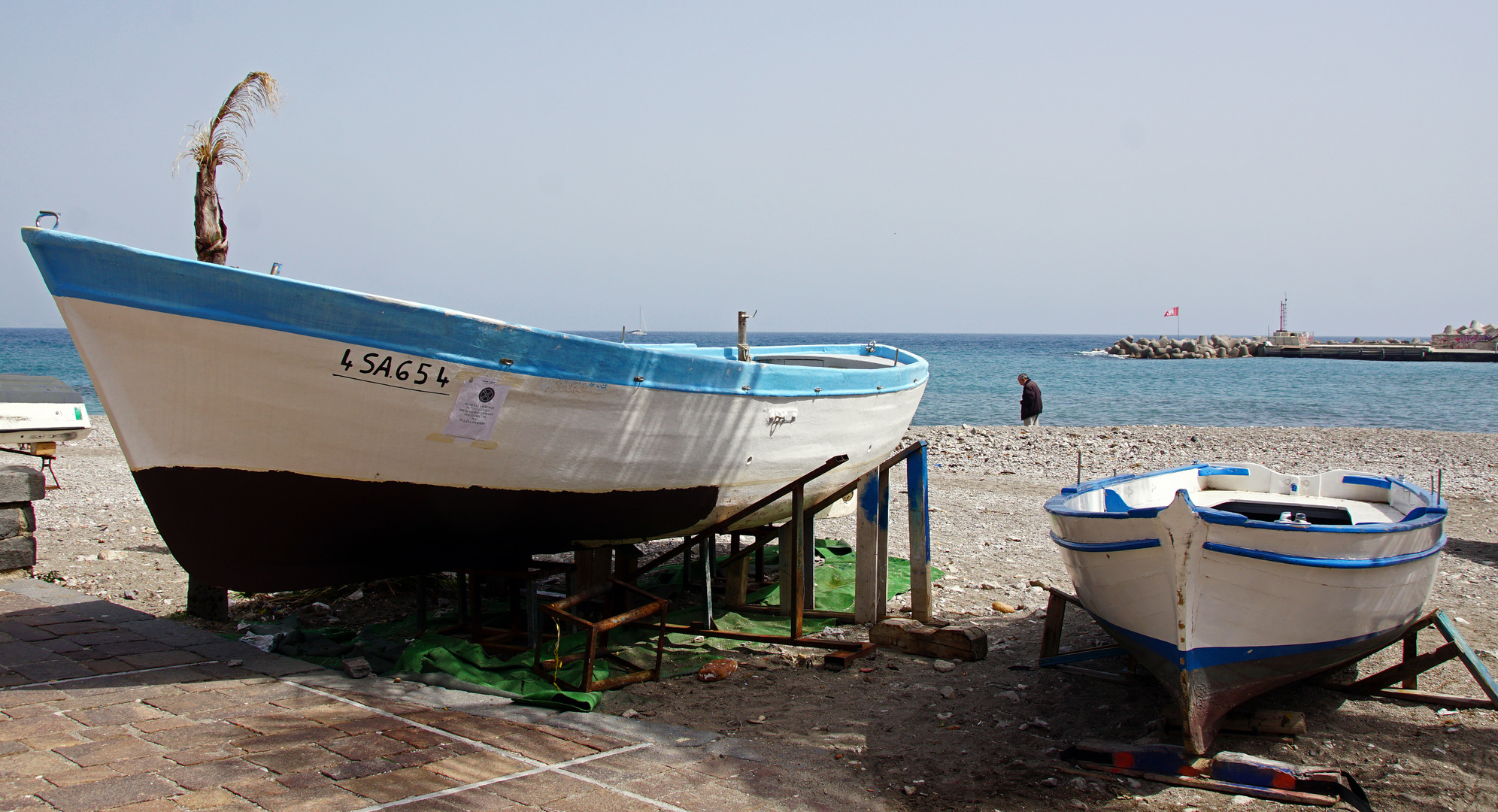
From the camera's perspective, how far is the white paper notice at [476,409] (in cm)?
485

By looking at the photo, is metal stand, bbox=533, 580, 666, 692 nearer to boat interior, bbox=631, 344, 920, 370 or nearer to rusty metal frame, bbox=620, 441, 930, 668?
rusty metal frame, bbox=620, 441, 930, 668

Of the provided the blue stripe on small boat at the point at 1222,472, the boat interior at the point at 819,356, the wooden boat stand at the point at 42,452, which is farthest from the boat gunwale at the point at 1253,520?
the wooden boat stand at the point at 42,452

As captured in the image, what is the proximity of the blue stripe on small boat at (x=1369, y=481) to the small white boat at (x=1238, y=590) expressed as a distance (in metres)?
1.93

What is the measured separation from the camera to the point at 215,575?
5.00 m

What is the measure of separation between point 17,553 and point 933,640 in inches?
263

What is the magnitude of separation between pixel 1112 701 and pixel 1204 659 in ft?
3.07

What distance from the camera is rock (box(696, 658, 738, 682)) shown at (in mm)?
5449

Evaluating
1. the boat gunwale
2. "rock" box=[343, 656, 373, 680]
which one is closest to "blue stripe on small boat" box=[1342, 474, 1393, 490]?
the boat gunwale

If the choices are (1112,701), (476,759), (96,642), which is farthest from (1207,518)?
(96,642)

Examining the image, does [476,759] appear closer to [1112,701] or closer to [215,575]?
[215,575]

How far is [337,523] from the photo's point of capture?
16.4 ft

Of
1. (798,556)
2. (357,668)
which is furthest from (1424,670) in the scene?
(357,668)

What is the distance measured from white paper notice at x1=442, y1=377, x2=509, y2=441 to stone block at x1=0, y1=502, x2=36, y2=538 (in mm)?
4435

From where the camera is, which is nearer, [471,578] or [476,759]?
[476,759]
